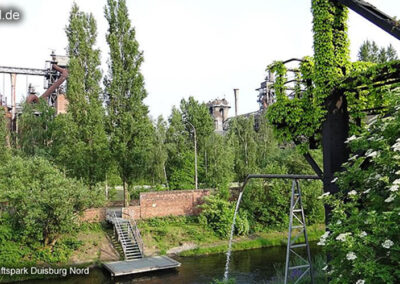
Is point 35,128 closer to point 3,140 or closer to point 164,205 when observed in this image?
point 3,140

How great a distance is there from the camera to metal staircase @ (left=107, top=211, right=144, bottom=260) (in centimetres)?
1827

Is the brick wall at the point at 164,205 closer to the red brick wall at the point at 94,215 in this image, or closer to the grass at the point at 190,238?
the red brick wall at the point at 94,215

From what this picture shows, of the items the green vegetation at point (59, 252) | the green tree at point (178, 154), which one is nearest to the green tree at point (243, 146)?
the green tree at point (178, 154)

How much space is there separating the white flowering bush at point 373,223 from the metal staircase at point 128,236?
48.8 feet

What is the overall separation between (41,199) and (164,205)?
855 centimetres

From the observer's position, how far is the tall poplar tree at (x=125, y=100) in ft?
70.2

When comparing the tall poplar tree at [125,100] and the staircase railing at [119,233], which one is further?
the tall poplar tree at [125,100]

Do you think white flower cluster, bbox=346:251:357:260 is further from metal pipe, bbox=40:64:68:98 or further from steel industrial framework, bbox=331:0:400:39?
metal pipe, bbox=40:64:68:98

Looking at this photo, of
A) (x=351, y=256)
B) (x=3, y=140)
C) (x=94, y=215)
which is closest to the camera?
(x=351, y=256)

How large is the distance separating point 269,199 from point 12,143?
21276 mm

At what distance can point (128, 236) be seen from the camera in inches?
755

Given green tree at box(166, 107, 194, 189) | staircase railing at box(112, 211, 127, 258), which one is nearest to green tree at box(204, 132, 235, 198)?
green tree at box(166, 107, 194, 189)

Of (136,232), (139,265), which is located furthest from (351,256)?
(136,232)

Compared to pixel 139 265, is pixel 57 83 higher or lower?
higher
